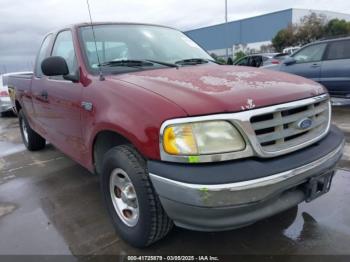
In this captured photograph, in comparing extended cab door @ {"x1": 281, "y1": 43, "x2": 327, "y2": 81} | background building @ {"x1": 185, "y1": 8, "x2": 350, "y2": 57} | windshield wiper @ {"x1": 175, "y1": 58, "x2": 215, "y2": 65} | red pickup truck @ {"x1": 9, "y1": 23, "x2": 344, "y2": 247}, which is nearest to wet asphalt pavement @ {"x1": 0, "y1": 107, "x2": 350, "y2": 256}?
red pickup truck @ {"x1": 9, "y1": 23, "x2": 344, "y2": 247}

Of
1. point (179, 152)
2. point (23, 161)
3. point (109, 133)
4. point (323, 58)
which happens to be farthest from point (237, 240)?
point (323, 58)

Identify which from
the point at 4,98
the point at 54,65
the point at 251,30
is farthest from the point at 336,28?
the point at 54,65

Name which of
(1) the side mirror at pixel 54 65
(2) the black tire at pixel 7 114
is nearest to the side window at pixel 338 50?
(1) the side mirror at pixel 54 65

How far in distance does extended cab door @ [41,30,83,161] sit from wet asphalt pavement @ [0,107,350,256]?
56cm

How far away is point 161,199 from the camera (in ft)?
6.99

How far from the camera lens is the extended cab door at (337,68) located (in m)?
7.56

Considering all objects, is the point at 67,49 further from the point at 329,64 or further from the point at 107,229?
the point at 329,64

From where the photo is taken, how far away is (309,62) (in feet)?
27.5

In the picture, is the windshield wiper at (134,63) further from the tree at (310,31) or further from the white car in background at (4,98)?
the tree at (310,31)

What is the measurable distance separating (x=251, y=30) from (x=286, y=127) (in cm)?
5839

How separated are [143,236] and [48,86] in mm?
2271

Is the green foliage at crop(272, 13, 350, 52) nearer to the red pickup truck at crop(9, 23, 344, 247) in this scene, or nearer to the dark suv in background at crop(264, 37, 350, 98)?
the dark suv in background at crop(264, 37, 350, 98)

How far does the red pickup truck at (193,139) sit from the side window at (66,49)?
0.14m

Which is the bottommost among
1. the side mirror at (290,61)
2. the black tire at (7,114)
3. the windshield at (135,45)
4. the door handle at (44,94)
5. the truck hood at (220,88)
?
the black tire at (7,114)
